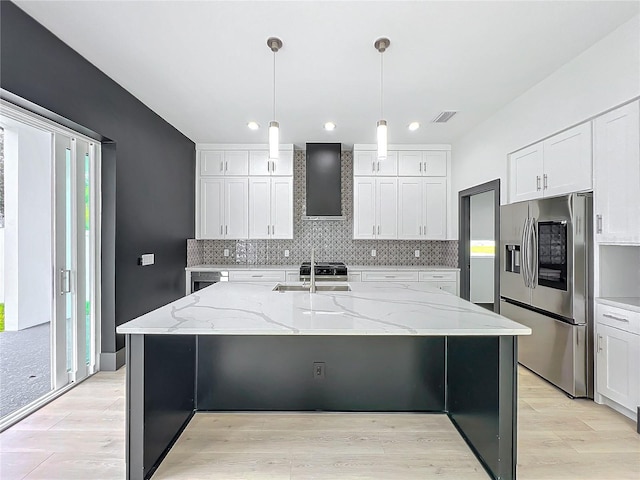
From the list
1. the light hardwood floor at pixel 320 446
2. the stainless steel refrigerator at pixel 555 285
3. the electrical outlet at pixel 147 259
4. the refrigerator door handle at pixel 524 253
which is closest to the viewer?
the light hardwood floor at pixel 320 446

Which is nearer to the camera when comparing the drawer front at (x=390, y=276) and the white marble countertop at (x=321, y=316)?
the white marble countertop at (x=321, y=316)

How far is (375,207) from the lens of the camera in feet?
17.1

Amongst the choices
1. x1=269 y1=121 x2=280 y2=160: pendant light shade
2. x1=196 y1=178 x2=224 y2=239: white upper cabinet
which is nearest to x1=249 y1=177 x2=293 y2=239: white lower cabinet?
x1=196 y1=178 x2=224 y2=239: white upper cabinet

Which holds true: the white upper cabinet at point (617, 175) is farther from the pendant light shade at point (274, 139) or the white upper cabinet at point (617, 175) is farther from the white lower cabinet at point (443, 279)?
the white lower cabinet at point (443, 279)

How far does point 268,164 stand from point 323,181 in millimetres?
841

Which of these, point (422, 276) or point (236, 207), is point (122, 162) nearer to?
point (236, 207)

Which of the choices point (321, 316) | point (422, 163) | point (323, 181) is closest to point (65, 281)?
point (321, 316)

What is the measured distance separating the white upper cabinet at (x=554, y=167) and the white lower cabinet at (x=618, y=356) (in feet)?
3.13

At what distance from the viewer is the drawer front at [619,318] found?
7.55 ft

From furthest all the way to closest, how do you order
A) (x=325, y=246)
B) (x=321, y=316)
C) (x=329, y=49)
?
(x=325, y=246) < (x=329, y=49) < (x=321, y=316)

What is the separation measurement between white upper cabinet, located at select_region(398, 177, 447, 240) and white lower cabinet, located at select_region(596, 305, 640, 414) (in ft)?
8.99

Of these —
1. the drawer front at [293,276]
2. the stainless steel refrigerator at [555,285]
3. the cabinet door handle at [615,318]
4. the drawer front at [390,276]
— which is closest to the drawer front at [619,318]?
the cabinet door handle at [615,318]

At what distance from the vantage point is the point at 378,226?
5230mm

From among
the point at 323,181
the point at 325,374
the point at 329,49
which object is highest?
the point at 329,49
